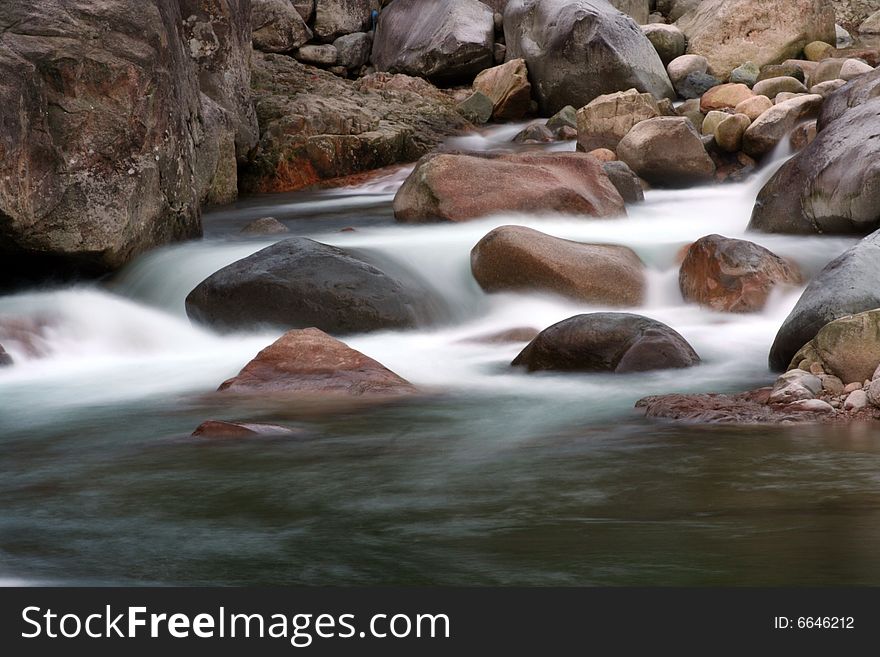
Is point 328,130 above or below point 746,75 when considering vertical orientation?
below

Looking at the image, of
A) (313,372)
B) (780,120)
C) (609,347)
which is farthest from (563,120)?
(313,372)

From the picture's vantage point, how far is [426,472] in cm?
473

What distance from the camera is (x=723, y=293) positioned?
321 inches

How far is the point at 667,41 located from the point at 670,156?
5896 mm

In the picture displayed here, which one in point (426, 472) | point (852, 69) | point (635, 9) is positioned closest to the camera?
point (426, 472)

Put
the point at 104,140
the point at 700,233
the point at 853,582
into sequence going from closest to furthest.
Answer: the point at 853,582 < the point at 104,140 < the point at 700,233

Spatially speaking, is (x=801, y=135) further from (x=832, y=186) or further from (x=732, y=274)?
(x=732, y=274)

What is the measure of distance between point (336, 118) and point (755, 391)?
9545 millimetres

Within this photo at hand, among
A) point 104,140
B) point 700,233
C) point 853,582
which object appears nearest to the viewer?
point 853,582

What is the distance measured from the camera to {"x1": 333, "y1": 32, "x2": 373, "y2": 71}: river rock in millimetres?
19609

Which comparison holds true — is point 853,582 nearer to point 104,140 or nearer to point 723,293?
point 723,293

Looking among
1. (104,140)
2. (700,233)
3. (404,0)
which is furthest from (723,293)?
(404,0)

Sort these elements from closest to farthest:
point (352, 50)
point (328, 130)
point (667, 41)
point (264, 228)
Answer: point (264, 228) → point (328, 130) → point (667, 41) → point (352, 50)

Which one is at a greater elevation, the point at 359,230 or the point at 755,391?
the point at 359,230
